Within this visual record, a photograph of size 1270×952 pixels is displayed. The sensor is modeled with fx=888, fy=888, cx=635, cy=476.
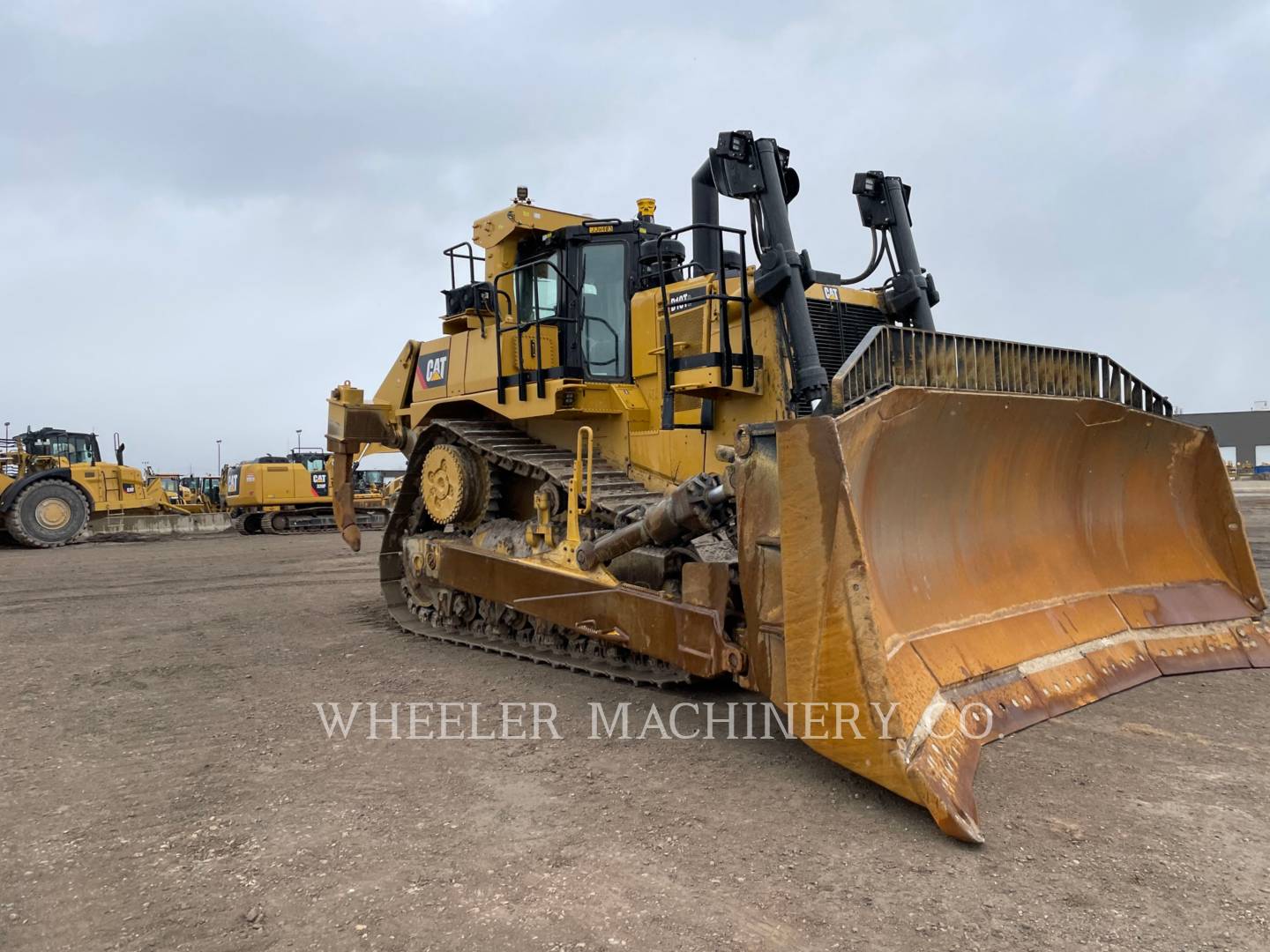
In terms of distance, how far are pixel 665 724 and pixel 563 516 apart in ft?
6.33

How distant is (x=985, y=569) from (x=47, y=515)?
20.4 m

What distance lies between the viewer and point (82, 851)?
3152mm

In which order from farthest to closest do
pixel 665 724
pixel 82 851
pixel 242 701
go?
pixel 242 701 < pixel 665 724 < pixel 82 851

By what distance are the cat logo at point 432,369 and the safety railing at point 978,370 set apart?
4.63 meters

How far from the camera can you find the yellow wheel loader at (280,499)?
22766mm

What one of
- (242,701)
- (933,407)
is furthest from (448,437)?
(933,407)

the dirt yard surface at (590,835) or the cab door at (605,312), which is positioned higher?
the cab door at (605,312)

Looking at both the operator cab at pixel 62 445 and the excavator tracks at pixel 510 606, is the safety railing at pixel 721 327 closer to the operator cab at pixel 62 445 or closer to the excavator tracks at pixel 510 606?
the excavator tracks at pixel 510 606

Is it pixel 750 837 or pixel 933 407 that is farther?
pixel 933 407

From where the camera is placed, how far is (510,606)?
244 inches

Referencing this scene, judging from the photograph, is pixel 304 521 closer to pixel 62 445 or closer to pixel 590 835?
pixel 62 445

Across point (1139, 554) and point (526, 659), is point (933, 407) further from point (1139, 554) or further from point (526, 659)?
point (526, 659)

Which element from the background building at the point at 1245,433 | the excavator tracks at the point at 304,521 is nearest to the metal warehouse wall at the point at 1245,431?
the background building at the point at 1245,433

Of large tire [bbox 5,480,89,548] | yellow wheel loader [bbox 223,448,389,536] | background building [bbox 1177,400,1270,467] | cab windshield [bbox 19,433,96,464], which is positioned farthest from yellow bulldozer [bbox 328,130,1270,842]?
background building [bbox 1177,400,1270,467]
